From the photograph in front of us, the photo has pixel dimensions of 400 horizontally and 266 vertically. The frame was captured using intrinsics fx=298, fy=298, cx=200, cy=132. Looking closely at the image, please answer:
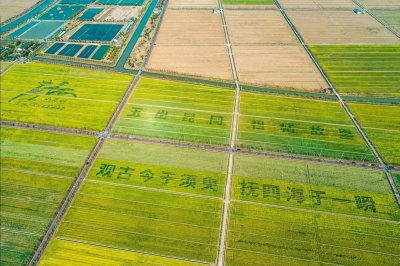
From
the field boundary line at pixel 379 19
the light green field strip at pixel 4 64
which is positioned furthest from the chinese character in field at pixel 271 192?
the field boundary line at pixel 379 19

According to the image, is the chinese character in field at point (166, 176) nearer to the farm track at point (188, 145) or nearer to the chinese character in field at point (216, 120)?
the farm track at point (188, 145)

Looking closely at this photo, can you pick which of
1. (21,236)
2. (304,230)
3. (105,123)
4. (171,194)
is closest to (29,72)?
(105,123)

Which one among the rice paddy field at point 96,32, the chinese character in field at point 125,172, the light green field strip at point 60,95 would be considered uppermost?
the rice paddy field at point 96,32

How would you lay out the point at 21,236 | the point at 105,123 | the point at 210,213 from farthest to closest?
the point at 105,123 < the point at 210,213 < the point at 21,236

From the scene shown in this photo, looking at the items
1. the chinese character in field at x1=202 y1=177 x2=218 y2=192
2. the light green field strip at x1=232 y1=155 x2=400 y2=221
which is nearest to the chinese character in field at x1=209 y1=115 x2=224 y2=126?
the light green field strip at x1=232 y1=155 x2=400 y2=221

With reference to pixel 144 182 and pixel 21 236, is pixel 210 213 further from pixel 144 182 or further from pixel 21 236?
pixel 21 236

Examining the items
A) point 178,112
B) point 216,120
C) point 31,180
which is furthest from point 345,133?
point 31,180

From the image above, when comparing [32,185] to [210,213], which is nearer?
[210,213]

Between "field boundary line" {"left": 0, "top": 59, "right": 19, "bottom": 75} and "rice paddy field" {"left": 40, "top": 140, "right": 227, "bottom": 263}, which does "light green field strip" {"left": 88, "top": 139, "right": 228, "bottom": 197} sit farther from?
"field boundary line" {"left": 0, "top": 59, "right": 19, "bottom": 75}
